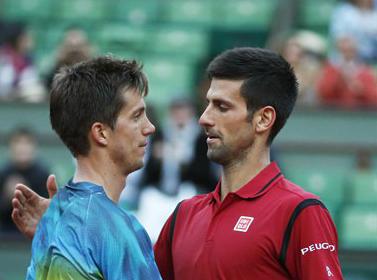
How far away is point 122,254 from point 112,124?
485mm

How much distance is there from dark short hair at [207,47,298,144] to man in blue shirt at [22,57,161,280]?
462 millimetres

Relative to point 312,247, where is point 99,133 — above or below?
above

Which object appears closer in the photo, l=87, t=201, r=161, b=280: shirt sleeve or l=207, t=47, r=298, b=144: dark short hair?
l=87, t=201, r=161, b=280: shirt sleeve

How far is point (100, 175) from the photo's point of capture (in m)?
4.02

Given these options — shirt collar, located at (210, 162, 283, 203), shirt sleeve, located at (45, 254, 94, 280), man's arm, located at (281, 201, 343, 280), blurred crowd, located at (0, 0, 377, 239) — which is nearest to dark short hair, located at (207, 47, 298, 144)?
shirt collar, located at (210, 162, 283, 203)

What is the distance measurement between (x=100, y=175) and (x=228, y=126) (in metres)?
0.62

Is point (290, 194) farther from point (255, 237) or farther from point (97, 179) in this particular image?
point (97, 179)

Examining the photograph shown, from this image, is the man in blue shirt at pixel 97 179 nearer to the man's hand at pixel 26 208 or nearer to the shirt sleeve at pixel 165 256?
the man's hand at pixel 26 208

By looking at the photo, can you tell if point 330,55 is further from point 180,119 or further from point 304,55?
point 180,119

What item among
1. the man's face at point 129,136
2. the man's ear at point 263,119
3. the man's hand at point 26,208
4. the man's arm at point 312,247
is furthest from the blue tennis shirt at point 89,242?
the man's ear at point 263,119

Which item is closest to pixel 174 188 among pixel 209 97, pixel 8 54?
pixel 8 54

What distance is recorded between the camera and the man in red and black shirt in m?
4.17

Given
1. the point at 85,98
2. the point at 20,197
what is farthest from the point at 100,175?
the point at 20,197

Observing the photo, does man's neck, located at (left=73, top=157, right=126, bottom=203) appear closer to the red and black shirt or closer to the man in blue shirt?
the man in blue shirt
